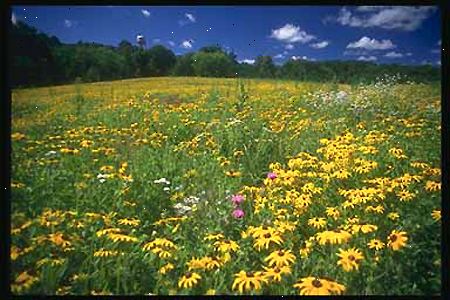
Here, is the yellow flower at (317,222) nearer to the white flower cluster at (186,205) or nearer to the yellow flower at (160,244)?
the white flower cluster at (186,205)

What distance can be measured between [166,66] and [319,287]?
183cm

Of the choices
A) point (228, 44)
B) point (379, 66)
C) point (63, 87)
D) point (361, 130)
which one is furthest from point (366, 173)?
point (63, 87)

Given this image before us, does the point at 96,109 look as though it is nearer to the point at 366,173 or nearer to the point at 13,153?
the point at 13,153

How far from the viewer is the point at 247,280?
3154 millimetres

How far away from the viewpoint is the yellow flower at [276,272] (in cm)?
318

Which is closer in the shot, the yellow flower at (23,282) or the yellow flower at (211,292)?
the yellow flower at (211,292)

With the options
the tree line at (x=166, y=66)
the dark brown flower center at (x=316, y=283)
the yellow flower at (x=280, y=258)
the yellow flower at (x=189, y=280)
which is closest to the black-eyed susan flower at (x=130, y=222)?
the yellow flower at (x=189, y=280)

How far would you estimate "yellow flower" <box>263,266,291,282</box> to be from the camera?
125 inches

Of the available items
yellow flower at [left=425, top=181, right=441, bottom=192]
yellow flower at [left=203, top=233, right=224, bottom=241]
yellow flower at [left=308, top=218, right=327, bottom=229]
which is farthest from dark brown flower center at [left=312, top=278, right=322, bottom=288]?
yellow flower at [left=425, top=181, right=441, bottom=192]

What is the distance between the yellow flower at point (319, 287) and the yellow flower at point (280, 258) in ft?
0.48

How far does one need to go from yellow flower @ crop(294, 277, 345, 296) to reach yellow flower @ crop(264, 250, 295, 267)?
0.15m

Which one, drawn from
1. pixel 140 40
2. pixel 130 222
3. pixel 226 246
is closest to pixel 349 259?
pixel 226 246

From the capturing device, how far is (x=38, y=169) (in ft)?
11.9

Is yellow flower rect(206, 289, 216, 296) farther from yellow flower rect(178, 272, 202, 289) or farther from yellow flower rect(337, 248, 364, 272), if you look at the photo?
yellow flower rect(337, 248, 364, 272)
